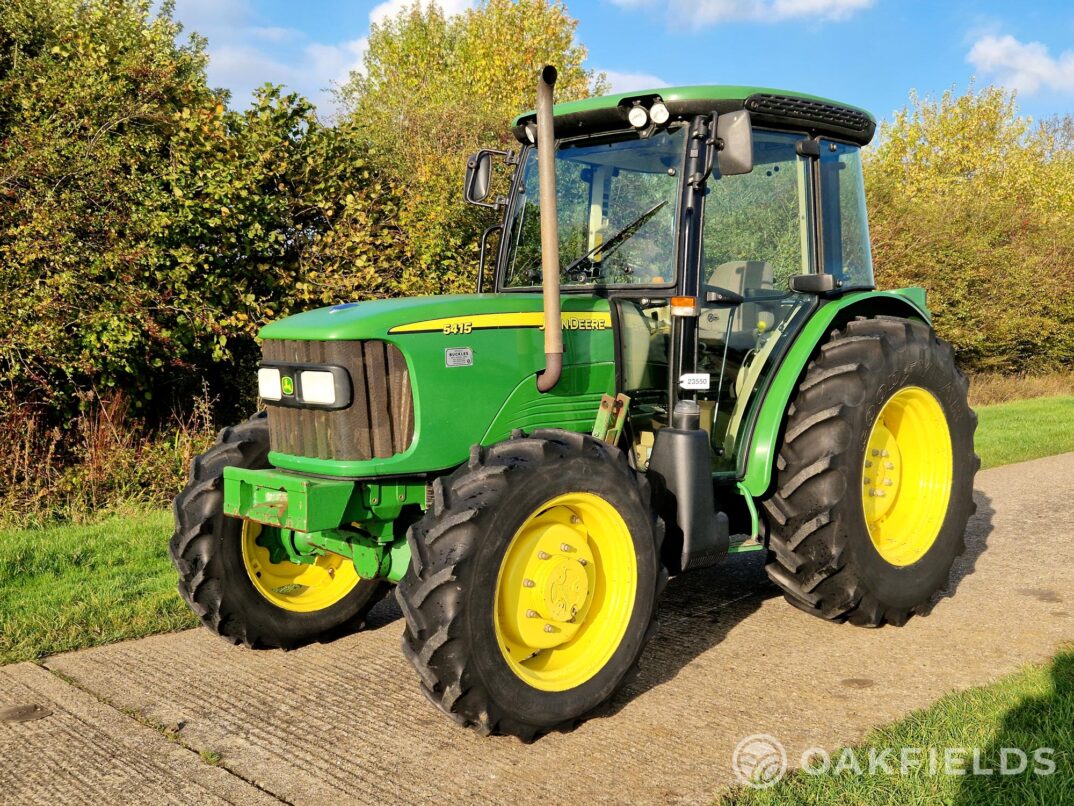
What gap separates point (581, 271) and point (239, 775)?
2472 mm

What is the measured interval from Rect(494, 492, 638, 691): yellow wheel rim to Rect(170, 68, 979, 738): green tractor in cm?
1

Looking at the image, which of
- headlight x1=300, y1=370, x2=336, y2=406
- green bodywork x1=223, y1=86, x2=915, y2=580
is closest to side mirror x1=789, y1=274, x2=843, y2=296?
green bodywork x1=223, y1=86, x2=915, y2=580

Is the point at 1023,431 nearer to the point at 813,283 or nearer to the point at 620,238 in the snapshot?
the point at 813,283

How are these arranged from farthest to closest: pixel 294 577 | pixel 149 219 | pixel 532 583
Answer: pixel 149 219 < pixel 294 577 < pixel 532 583

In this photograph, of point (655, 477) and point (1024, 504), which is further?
point (1024, 504)

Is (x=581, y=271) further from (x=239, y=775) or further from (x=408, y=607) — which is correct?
(x=239, y=775)

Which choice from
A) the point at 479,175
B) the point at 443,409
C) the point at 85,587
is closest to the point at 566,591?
the point at 443,409

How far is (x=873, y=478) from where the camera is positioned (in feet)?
16.2

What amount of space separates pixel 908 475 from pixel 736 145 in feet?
6.88

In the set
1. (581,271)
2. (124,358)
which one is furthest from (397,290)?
(581,271)

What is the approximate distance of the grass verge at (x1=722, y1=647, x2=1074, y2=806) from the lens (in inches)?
119

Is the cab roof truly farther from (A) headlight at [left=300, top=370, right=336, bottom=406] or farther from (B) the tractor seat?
(A) headlight at [left=300, top=370, right=336, bottom=406]

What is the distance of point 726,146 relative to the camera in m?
3.99
